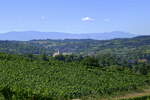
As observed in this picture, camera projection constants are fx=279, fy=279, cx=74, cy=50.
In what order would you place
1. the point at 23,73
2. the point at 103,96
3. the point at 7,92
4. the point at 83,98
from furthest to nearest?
1. the point at 23,73
2. the point at 103,96
3. the point at 83,98
4. the point at 7,92

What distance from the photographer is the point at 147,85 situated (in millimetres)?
57406

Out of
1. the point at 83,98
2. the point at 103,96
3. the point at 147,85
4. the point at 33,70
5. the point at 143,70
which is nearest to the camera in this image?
the point at 83,98

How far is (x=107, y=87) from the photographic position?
152 ft

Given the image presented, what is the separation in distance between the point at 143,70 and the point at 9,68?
6155 centimetres

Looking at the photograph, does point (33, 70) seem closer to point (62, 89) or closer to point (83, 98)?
point (62, 89)

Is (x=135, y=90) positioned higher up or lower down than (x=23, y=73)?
lower down

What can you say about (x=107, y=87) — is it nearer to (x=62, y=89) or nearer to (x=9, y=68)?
(x=62, y=89)

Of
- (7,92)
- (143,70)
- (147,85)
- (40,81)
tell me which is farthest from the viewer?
(143,70)

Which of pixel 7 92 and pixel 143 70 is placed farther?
pixel 143 70

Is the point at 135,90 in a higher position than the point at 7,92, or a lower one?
lower

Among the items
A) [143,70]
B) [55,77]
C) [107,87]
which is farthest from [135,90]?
[143,70]

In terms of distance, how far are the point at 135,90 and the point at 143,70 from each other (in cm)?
5204

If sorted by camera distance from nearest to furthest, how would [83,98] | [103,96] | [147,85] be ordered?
[83,98] < [103,96] < [147,85]

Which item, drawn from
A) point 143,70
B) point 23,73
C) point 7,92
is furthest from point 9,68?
point 143,70
